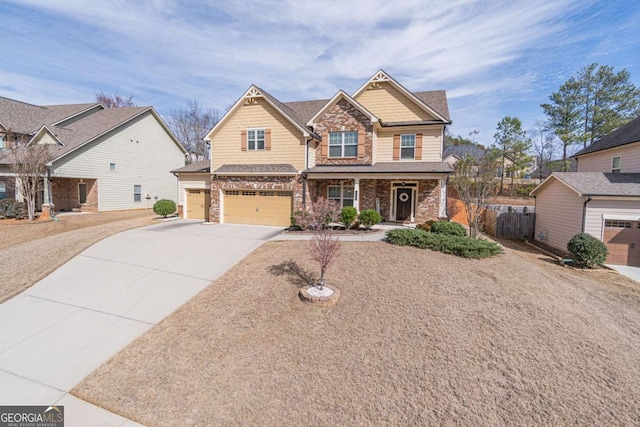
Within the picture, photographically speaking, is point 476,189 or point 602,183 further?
point 602,183

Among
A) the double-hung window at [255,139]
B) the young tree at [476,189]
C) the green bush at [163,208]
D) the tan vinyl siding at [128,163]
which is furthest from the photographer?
the tan vinyl siding at [128,163]

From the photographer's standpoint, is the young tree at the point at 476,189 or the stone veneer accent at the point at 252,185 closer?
the young tree at the point at 476,189

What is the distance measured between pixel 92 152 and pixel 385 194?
21850 millimetres

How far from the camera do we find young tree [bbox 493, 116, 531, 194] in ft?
103

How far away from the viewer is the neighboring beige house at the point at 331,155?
15391mm

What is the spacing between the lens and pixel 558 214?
14969 mm

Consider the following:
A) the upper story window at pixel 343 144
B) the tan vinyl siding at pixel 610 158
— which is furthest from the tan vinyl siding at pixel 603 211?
the upper story window at pixel 343 144

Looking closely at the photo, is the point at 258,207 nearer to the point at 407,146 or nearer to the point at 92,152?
the point at 407,146

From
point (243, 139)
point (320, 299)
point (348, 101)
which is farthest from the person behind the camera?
point (243, 139)

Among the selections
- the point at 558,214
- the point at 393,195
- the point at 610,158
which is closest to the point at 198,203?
the point at 393,195

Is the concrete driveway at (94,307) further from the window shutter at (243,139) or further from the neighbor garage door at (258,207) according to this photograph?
the window shutter at (243,139)

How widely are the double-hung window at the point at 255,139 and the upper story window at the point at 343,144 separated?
157 inches

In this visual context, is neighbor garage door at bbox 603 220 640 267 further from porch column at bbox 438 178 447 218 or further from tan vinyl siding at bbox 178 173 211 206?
tan vinyl siding at bbox 178 173 211 206

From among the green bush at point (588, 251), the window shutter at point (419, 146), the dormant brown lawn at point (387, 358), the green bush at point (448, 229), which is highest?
the window shutter at point (419, 146)
